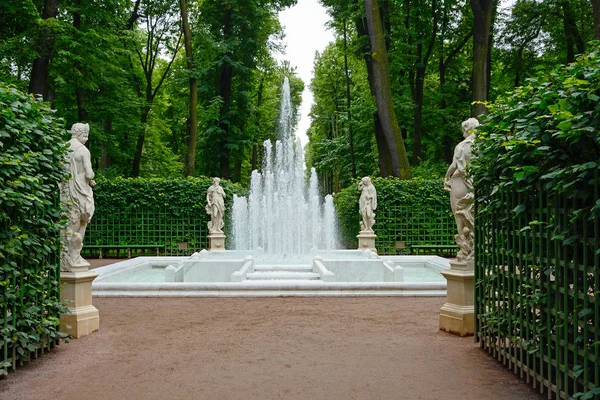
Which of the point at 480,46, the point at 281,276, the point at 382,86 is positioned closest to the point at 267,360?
the point at 281,276

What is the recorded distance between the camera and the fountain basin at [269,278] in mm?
9617

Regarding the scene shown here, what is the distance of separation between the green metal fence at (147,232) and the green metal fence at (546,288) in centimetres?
1406

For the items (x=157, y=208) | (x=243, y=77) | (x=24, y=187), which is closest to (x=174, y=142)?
(x=243, y=77)

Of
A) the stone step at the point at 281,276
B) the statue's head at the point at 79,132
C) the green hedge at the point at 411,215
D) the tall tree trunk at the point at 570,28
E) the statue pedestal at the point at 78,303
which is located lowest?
the stone step at the point at 281,276

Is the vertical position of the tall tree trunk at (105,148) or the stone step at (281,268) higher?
the tall tree trunk at (105,148)

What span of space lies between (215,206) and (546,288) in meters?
14.3

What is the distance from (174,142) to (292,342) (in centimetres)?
3157

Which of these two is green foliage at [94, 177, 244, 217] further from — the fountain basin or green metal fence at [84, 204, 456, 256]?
the fountain basin

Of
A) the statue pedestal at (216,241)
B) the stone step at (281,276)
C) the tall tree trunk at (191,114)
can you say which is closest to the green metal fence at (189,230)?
the statue pedestal at (216,241)

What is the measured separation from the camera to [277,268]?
12.3 meters

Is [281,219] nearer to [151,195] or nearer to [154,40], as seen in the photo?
[151,195]

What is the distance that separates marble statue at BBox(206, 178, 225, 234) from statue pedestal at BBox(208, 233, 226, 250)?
6.5 inches

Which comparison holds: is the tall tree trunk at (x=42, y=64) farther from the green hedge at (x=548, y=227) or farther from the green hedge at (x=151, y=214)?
the green hedge at (x=548, y=227)

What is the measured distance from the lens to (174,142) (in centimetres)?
3562
